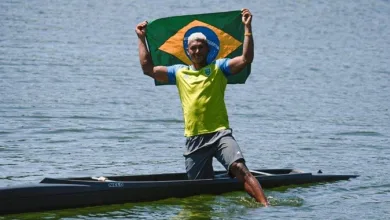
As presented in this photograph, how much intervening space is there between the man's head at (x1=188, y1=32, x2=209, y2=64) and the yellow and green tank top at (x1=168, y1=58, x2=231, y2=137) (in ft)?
0.46

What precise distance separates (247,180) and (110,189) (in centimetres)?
180

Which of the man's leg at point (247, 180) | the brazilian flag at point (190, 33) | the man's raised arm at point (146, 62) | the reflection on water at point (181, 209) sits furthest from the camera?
the brazilian flag at point (190, 33)

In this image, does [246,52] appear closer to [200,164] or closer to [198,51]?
[198,51]

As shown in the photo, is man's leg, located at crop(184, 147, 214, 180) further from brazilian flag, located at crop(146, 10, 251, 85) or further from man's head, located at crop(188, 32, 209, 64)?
brazilian flag, located at crop(146, 10, 251, 85)

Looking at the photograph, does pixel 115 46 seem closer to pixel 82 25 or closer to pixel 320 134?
pixel 82 25

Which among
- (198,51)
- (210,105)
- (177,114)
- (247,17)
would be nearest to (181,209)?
(210,105)

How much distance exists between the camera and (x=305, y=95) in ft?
90.8

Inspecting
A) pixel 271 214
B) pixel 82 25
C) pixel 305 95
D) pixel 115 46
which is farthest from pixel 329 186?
pixel 82 25

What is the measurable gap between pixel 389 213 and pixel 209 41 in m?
3.43

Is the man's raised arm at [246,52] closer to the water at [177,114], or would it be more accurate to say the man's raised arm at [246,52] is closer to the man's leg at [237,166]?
the man's leg at [237,166]

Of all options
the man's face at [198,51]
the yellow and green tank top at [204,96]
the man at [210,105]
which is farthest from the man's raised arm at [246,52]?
the man's face at [198,51]

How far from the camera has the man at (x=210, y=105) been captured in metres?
14.2

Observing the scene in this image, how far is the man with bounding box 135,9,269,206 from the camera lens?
14172 mm

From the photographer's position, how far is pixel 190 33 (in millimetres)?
15477
